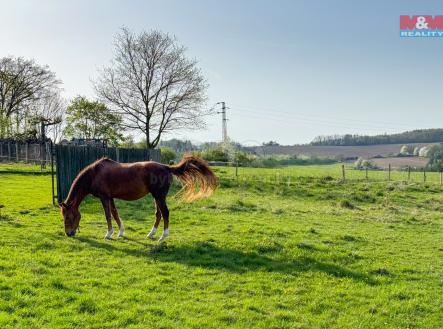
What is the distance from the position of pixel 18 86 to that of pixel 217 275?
43.7 meters

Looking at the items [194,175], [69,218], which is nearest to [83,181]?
[69,218]

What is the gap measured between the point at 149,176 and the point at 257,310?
475 centimetres

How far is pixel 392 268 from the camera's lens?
725 centimetres

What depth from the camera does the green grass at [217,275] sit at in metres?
4.86

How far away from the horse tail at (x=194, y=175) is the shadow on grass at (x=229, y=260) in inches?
58.9

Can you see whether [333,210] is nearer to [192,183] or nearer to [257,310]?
[192,183]

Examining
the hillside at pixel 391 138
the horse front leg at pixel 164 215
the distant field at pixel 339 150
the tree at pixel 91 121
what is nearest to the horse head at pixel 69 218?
the horse front leg at pixel 164 215

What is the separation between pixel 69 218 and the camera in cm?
890

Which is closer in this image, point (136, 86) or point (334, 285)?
point (334, 285)

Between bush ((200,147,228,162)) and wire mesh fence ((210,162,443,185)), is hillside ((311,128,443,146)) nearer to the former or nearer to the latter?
wire mesh fence ((210,162,443,185))

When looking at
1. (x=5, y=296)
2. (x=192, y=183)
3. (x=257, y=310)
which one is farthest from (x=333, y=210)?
(x=5, y=296)

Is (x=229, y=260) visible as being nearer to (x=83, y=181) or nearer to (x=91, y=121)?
(x=83, y=181)

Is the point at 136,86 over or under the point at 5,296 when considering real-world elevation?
over

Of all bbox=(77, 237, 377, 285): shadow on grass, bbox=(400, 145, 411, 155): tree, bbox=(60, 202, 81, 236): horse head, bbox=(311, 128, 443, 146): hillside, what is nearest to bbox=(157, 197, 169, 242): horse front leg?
bbox=(77, 237, 377, 285): shadow on grass
